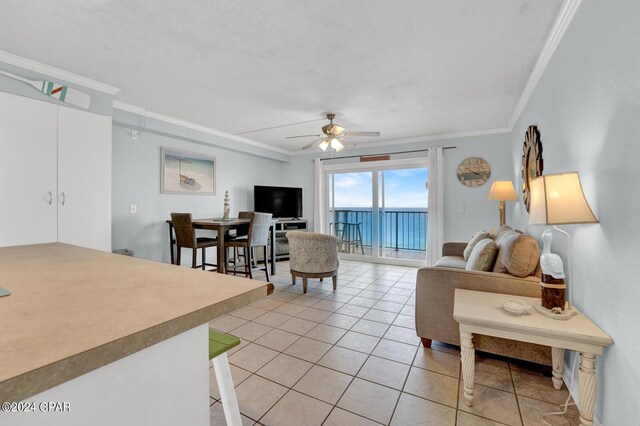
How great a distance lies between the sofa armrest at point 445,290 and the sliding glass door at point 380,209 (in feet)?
9.86

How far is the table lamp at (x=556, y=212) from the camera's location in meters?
1.40

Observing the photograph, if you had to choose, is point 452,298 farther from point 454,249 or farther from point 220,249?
point 220,249

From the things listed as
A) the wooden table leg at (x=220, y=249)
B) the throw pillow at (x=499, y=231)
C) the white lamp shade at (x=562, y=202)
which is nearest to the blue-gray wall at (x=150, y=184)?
the wooden table leg at (x=220, y=249)

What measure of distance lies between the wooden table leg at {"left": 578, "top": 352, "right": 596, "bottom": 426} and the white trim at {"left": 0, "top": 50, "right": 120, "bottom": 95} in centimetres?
415

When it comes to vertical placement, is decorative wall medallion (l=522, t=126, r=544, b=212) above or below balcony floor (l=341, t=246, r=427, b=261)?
above

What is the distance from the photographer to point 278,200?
19.3 ft

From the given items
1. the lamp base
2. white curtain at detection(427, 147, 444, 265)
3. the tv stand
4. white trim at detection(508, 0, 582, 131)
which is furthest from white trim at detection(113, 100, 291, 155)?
the lamp base

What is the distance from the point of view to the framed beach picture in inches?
165

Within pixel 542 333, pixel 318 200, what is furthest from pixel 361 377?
pixel 318 200

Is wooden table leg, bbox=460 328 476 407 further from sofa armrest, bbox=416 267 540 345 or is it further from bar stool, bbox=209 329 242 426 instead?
bar stool, bbox=209 329 242 426

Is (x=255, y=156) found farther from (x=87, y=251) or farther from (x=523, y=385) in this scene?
(x=523, y=385)

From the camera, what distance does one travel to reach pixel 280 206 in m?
5.91

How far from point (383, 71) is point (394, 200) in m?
3.12

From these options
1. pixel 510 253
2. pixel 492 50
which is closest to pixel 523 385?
pixel 510 253
